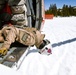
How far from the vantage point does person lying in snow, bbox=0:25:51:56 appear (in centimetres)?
350

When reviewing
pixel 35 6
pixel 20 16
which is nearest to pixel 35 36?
pixel 20 16

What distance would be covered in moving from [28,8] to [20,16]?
1.16 feet

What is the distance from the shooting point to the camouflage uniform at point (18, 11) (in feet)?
15.5

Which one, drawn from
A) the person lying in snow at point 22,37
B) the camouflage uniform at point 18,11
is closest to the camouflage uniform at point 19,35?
the person lying in snow at point 22,37

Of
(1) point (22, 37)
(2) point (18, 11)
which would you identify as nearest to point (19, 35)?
(1) point (22, 37)

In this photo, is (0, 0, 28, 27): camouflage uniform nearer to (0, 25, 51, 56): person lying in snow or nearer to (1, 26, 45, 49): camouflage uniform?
(0, 25, 51, 56): person lying in snow

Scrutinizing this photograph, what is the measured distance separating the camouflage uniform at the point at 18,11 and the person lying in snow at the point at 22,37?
30.3 inches

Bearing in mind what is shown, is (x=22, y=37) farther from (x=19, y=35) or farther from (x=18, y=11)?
(x=18, y=11)

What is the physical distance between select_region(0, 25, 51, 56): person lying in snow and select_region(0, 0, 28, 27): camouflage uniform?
0.77 meters

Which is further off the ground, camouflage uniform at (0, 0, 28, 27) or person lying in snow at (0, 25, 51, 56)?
camouflage uniform at (0, 0, 28, 27)

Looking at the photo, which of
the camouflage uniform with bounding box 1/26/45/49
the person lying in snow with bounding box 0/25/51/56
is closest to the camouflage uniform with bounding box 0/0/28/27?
the person lying in snow with bounding box 0/25/51/56

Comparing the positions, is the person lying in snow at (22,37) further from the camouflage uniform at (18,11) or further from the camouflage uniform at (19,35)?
the camouflage uniform at (18,11)

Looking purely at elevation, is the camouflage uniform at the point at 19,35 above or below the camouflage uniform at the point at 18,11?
below

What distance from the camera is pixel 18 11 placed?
4.76 m
